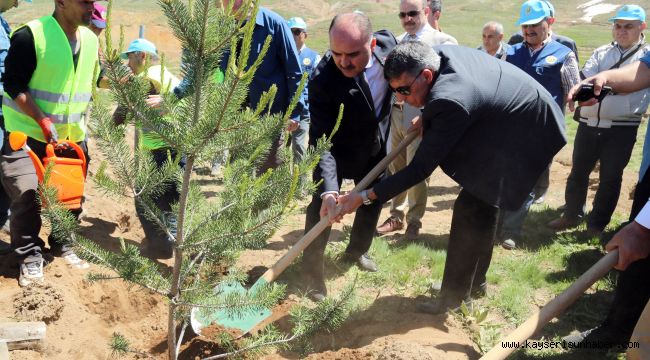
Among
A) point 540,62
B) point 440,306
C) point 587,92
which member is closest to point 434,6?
point 540,62

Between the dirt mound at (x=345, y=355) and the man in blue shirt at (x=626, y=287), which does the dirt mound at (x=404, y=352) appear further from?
the man in blue shirt at (x=626, y=287)

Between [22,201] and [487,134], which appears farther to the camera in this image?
[22,201]

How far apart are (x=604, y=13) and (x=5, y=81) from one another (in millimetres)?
41566

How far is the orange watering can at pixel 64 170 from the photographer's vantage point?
3617 mm

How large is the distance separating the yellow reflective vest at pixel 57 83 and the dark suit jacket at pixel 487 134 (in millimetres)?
2229

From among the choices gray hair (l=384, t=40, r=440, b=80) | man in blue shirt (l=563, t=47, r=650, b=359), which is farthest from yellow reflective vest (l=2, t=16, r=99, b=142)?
man in blue shirt (l=563, t=47, r=650, b=359)

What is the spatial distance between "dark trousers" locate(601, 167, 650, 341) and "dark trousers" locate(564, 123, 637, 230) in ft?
6.22

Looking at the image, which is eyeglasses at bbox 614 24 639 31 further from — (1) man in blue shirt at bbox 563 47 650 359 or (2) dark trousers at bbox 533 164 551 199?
(1) man in blue shirt at bbox 563 47 650 359

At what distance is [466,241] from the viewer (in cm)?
377

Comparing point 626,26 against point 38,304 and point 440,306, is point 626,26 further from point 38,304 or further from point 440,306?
point 38,304

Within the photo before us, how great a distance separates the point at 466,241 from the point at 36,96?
3.04 metres

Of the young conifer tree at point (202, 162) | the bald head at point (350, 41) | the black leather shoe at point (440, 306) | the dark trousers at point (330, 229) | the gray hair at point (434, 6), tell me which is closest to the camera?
the young conifer tree at point (202, 162)

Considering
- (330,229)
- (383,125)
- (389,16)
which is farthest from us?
(389,16)

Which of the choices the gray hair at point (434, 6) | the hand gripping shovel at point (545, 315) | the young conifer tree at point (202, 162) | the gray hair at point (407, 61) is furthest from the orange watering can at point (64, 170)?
the gray hair at point (434, 6)
